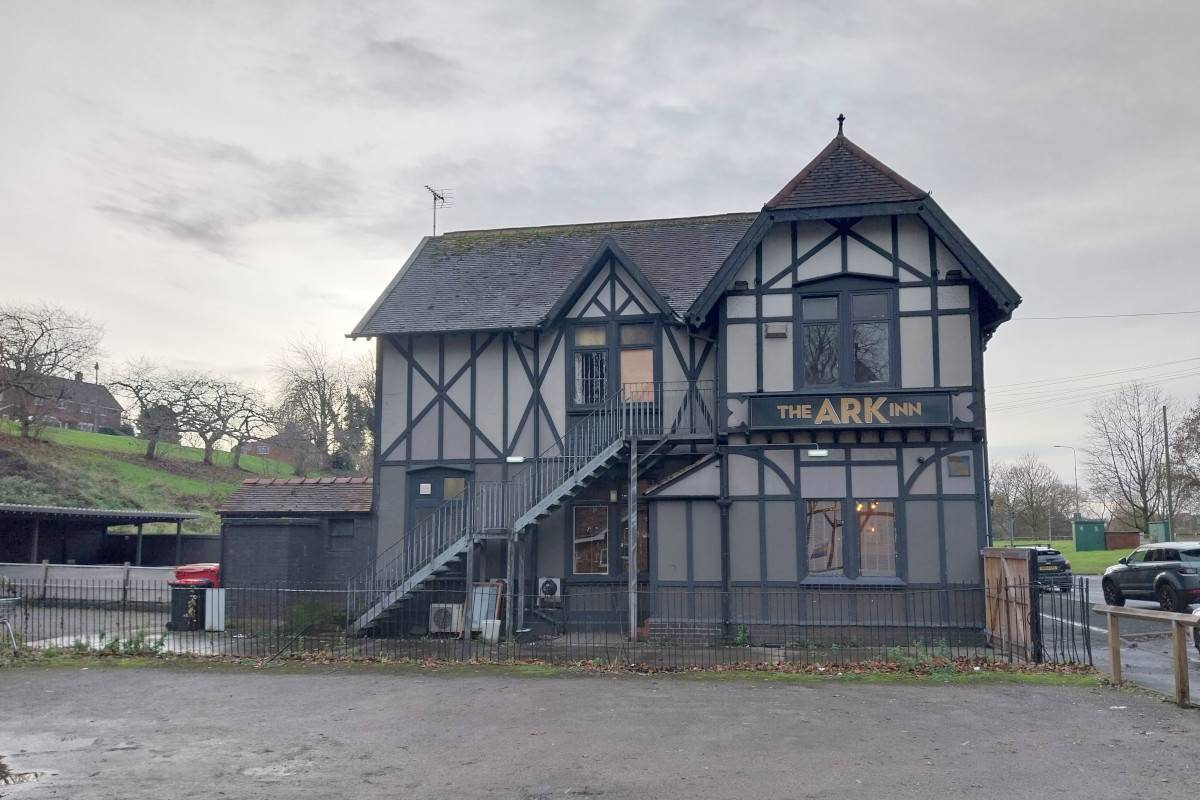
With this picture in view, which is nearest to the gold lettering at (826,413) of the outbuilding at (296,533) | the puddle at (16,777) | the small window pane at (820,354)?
the small window pane at (820,354)

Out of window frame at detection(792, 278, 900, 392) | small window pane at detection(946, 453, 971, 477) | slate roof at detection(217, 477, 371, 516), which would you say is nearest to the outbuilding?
slate roof at detection(217, 477, 371, 516)

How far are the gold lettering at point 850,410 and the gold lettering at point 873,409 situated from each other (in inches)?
3.6

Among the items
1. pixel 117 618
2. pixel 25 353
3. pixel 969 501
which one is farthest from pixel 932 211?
pixel 25 353

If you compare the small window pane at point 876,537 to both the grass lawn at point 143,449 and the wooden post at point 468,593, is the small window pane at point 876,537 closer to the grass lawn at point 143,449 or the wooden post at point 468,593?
the wooden post at point 468,593

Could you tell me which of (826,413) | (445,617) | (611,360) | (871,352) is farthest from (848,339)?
(445,617)

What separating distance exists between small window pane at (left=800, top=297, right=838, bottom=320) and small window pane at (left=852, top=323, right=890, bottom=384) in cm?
53

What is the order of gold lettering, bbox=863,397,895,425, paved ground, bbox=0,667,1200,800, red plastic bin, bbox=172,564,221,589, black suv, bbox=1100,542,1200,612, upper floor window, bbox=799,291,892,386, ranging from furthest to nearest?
1. red plastic bin, bbox=172,564,221,589
2. black suv, bbox=1100,542,1200,612
3. upper floor window, bbox=799,291,892,386
4. gold lettering, bbox=863,397,895,425
5. paved ground, bbox=0,667,1200,800

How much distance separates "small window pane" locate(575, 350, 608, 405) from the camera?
69.5ft

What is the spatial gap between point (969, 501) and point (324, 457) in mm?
46267

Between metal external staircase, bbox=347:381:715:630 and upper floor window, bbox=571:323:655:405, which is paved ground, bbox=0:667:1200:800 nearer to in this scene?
metal external staircase, bbox=347:381:715:630

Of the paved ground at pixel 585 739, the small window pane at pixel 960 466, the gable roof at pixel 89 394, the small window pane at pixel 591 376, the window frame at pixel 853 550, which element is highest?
the gable roof at pixel 89 394

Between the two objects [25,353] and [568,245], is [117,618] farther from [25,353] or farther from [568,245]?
[25,353]

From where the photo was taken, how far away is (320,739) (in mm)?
10203

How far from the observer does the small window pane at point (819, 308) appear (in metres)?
18.7
